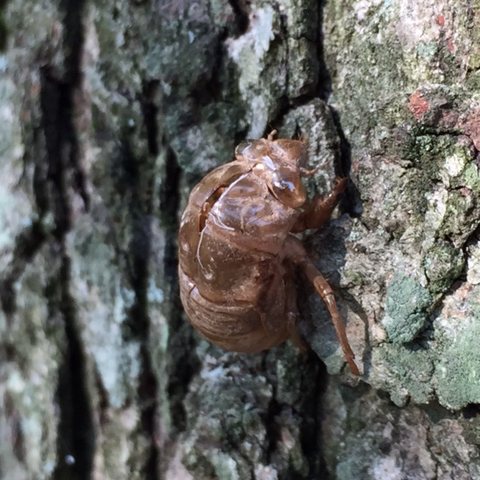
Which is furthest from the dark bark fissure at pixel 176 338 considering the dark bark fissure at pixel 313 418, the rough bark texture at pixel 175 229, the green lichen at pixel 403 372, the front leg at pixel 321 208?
the green lichen at pixel 403 372

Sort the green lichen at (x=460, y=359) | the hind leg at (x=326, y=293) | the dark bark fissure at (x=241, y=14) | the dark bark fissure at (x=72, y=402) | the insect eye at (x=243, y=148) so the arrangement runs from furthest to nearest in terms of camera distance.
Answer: the dark bark fissure at (x=72, y=402), the dark bark fissure at (x=241, y=14), the insect eye at (x=243, y=148), the hind leg at (x=326, y=293), the green lichen at (x=460, y=359)

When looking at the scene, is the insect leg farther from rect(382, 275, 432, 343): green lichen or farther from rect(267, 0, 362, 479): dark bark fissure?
rect(382, 275, 432, 343): green lichen

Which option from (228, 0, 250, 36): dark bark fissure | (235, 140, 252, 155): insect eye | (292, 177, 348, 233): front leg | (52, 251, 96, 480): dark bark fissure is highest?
(228, 0, 250, 36): dark bark fissure

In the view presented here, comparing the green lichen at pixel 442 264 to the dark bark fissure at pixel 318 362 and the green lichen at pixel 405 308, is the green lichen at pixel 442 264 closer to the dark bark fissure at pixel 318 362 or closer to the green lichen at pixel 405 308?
the green lichen at pixel 405 308

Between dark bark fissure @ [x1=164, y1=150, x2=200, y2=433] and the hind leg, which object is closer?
the hind leg

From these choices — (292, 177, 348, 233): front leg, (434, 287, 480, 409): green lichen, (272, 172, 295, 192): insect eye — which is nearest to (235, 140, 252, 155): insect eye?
(272, 172, 295, 192): insect eye

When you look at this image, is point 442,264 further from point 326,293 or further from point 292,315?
point 292,315

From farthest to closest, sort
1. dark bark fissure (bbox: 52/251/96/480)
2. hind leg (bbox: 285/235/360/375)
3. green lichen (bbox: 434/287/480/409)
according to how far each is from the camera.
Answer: dark bark fissure (bbox: 52/251/96/480), hind leg (bbox: 285/235/360/375), green lichen (bbox: 434/287/480/409)
